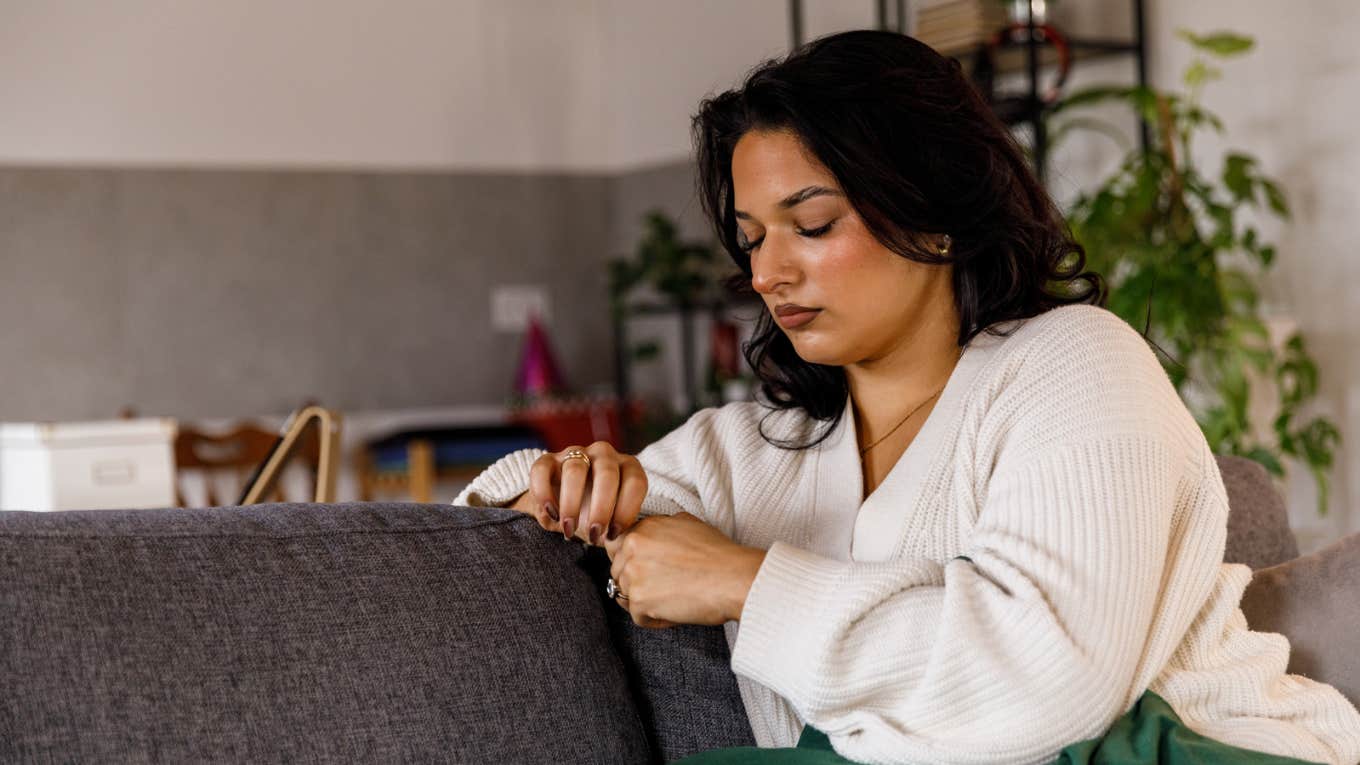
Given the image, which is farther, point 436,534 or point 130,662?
point 436,534

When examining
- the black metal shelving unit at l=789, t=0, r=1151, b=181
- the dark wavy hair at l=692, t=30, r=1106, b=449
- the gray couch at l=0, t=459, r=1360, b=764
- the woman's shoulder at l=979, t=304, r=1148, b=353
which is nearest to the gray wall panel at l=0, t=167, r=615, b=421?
the black metal shelving unit at l=789, t=0, r=1151, b=181

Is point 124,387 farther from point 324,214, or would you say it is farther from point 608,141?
point 608,141

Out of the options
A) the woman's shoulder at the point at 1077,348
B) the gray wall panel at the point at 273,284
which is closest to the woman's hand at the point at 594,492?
the woman's shoulder at the point at 1077,348

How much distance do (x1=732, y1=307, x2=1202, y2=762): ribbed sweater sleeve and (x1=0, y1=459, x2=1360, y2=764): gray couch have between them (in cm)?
25

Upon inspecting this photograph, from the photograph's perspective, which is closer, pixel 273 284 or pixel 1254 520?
pixel 1254 520

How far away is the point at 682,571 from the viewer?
4.66 ft

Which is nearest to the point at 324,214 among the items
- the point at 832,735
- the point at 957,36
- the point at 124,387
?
the point at 124,387

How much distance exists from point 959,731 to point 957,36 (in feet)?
10.4

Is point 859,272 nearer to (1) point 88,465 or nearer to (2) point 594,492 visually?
(2) point 594,492

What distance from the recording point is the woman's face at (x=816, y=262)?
4.89ft

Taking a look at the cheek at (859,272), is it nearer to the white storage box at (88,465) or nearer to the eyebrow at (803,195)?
the eyebrow at (803,195)

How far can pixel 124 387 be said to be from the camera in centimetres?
550

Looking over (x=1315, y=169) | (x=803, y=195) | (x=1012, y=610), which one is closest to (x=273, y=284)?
(x=1315, y=169)

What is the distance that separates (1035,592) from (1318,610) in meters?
0.49
